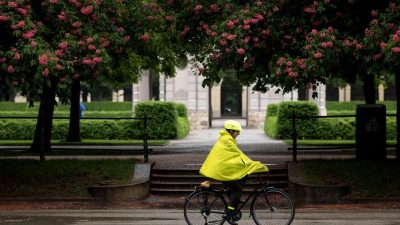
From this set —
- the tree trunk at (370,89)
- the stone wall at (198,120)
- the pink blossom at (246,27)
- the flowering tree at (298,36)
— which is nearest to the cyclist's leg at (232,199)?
the flowering tree at (298,36)

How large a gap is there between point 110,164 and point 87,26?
363 centimetres

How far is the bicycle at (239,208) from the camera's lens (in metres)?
11.1

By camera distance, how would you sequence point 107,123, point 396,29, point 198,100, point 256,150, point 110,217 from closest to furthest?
point 110,217
point 396,29
point 256,150
point 107,123
point 198,100

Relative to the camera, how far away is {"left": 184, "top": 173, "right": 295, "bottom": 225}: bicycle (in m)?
11.1

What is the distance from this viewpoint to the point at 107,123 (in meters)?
33.7

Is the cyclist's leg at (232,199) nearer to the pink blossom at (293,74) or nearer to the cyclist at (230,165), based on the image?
the cyclist at (230,165)

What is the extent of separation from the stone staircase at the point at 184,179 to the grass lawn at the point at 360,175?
62 cm

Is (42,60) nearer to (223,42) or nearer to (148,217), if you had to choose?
(148,217)

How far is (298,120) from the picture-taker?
3228 centimetres

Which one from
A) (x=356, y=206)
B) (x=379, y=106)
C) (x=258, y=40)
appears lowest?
(x=356, y=206)

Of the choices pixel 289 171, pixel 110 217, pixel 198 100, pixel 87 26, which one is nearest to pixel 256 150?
pixel 289 171

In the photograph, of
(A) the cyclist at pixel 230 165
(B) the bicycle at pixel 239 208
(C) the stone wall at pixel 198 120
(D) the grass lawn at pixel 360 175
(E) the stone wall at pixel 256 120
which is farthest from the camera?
(E) the stone wall at pixel 256 120

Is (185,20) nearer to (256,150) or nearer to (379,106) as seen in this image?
(379,106)

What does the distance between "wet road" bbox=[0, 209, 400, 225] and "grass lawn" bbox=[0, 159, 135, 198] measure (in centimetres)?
216
